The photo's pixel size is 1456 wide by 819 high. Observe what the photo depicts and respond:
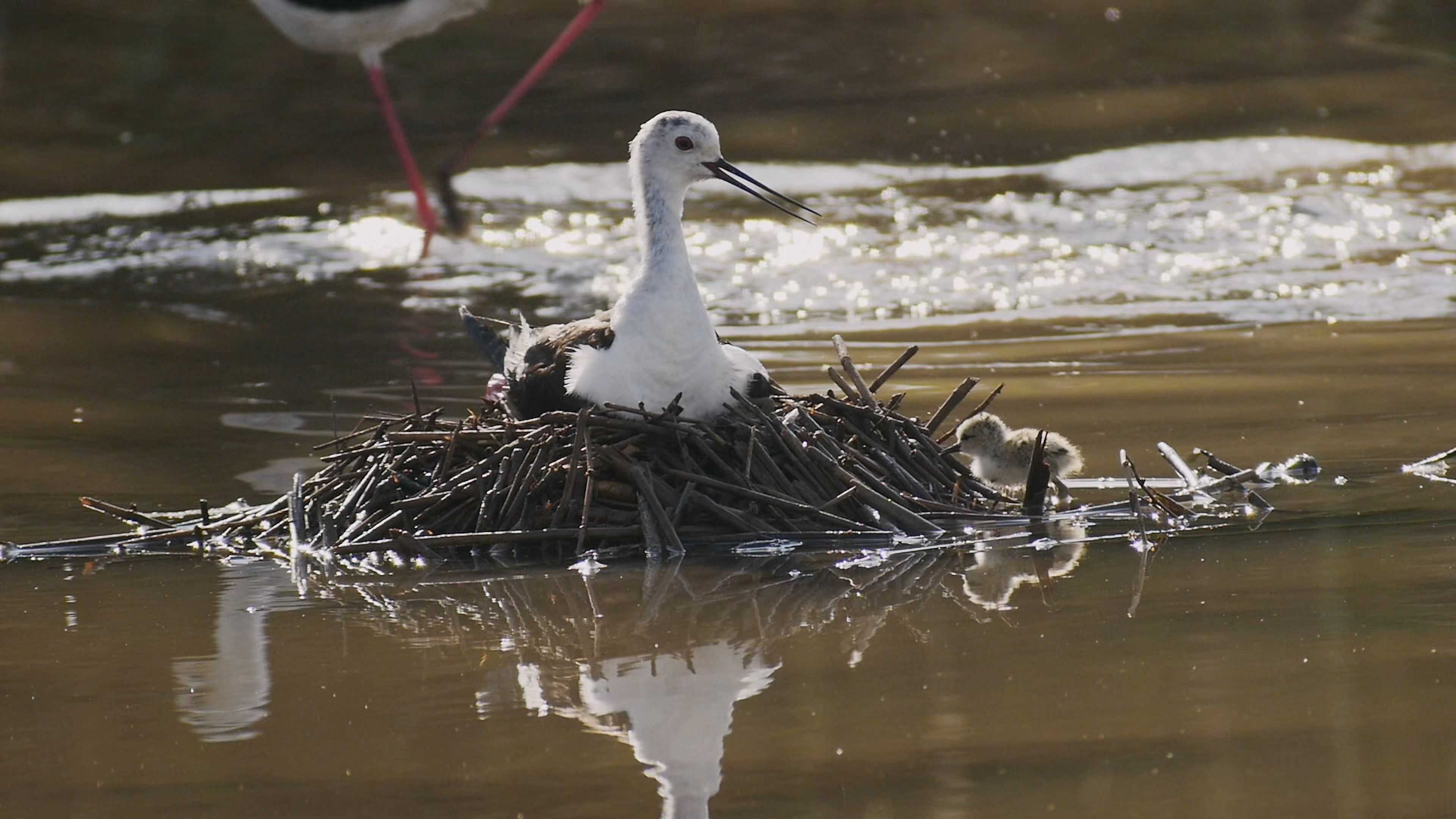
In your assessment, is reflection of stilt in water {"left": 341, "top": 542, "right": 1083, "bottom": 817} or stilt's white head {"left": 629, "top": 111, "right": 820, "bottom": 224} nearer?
reflection of stilt in water {"left": 341, "top": 542, "right": 1083, "bottom": 817}

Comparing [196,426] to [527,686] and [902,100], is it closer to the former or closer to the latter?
[527,686]

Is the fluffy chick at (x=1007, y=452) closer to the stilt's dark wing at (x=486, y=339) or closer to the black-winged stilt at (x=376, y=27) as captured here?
the stilt's dark wing at (x=486, y=339)

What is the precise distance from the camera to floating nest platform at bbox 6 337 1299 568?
6215 millimetres

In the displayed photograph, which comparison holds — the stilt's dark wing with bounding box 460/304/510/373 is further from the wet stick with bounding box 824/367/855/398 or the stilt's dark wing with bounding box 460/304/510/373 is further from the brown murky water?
the wet stick with bounding box 824/367/855/398

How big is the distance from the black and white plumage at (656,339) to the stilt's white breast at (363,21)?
6832 millimetres

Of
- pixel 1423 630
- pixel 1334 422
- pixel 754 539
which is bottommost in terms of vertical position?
pixel 1423 630

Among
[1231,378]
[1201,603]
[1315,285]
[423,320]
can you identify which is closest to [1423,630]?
[1201,603]

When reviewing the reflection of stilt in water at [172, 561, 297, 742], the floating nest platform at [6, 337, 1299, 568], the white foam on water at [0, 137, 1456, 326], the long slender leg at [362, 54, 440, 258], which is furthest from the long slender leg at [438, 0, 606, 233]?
the reflection of stilt in water at [172, 561, 297, 742]

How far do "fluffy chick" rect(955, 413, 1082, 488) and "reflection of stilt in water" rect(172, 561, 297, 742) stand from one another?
238 cm

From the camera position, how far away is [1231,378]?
936 cm

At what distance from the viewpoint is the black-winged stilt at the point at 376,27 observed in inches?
531

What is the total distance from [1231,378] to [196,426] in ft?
15.4

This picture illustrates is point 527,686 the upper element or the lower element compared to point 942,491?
lower

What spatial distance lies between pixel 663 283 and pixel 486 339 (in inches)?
62.5
